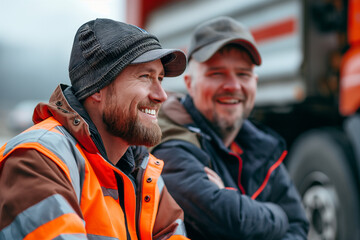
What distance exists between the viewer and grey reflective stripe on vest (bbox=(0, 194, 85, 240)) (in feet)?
4.16

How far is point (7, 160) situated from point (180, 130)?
1106 millimetres

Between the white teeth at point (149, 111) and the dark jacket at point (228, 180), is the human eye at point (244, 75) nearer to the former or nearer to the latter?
the dark jacket at point (228, 180)

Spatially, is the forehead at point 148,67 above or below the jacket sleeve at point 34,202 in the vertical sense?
above

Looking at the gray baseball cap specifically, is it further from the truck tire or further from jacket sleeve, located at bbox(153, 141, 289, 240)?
the truck tire

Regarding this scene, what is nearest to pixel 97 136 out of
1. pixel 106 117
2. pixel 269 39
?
pixel 106 117

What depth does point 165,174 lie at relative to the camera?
7.26ft

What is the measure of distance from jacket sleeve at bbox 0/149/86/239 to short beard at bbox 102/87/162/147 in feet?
1.31

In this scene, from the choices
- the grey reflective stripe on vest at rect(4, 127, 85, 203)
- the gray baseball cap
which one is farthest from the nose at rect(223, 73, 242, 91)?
the grey reflective stripe on vest at rect(4, 127, 85, 203)

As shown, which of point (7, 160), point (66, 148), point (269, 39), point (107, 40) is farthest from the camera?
point (269, 39)

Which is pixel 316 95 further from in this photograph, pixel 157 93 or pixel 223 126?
pixel 157 93

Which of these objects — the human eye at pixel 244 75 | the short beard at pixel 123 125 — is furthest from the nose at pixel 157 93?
the human eye at pixel 244 75

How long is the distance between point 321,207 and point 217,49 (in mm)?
2361

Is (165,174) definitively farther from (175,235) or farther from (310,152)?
(310,152)

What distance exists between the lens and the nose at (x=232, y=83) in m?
2.39
